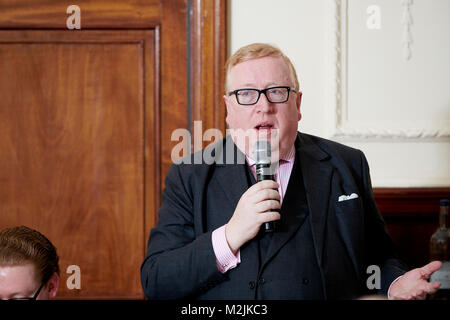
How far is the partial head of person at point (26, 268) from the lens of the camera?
1324mm

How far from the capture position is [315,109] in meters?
2.16

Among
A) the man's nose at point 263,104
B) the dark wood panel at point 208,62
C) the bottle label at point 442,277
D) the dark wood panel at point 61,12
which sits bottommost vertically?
the bottle label at point 442,277

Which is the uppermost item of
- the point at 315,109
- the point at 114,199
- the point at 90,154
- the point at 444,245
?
the point at 315,109

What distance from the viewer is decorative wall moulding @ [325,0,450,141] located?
2119 mm

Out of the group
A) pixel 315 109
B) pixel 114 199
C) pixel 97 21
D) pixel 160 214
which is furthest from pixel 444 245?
pixel 97 21

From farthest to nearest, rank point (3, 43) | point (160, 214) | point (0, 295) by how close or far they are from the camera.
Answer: point (3, 43) < point (160, 214) < point (0, 295)

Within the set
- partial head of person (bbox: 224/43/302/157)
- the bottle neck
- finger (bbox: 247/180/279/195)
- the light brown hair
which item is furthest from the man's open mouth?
the bottle neck

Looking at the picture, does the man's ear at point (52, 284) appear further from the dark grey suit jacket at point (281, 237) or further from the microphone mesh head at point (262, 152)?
the microphone mesh head at point (262, 152)

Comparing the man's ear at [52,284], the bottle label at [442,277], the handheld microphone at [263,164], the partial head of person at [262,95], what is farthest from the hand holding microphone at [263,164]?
the bottle label at [442,277]

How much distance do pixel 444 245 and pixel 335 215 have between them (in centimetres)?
85

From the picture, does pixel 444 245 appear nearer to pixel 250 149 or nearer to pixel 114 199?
pixel 250 149

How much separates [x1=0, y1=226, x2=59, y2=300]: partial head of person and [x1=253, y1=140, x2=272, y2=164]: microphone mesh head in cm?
67

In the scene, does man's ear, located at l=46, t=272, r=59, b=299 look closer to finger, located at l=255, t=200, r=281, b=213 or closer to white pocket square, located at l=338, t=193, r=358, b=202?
finger, located at l=255, t=200, r=281, b=213

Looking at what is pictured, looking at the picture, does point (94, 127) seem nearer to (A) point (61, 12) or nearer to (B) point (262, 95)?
(A) point (61, 12)
